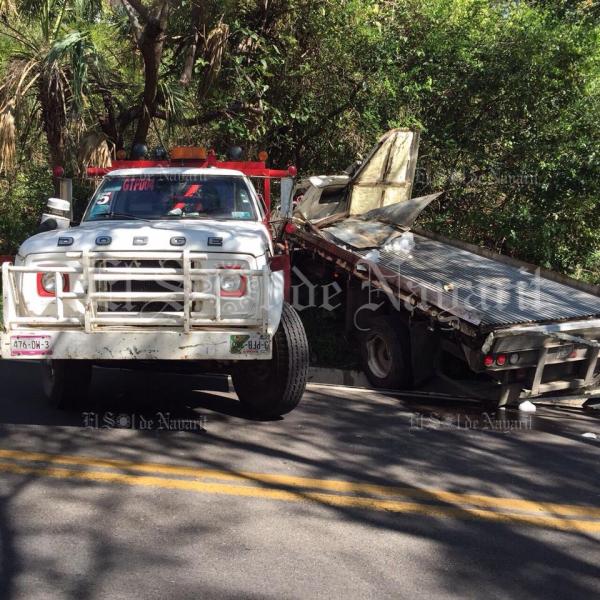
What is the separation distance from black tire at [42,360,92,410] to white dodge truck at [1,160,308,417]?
0.04ft

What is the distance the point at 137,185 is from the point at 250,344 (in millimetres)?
2560

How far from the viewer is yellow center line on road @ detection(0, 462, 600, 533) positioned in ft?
16.5

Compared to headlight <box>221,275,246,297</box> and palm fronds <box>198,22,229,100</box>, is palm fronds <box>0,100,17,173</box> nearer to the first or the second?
palm fronds <box>198,22,229,100</box>

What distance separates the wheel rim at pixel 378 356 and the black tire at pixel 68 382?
363cm

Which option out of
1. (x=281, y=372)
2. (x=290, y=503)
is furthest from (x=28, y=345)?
(x=290, y=503)

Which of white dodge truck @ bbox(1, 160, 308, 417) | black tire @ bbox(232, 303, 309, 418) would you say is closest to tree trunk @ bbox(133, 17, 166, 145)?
white dodge truck @ bbox(1, 160, 308, 417)

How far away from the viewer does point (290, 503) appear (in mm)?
5113

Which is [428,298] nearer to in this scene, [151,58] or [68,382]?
[68,382]

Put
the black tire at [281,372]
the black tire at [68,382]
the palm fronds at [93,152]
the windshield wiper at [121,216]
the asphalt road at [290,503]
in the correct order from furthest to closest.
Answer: the palm fronds at [93,152]
the windshield wiper at [121,216]
the black tire at [68,382]
the black tire at [281,372]
the asphalt road at [290,503]

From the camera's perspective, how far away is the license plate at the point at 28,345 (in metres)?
6.06

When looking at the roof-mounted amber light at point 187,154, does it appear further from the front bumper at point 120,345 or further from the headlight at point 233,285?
the front bumper at point 120,345

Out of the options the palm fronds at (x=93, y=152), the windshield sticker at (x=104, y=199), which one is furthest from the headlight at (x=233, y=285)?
the palm fronds at (x=93, y=152)

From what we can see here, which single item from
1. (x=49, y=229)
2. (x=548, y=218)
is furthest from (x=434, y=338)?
(x=548, y=218)

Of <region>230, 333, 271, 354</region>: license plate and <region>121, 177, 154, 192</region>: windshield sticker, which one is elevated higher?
<region>121, 177, 154, 192</region>: windshield sticker
